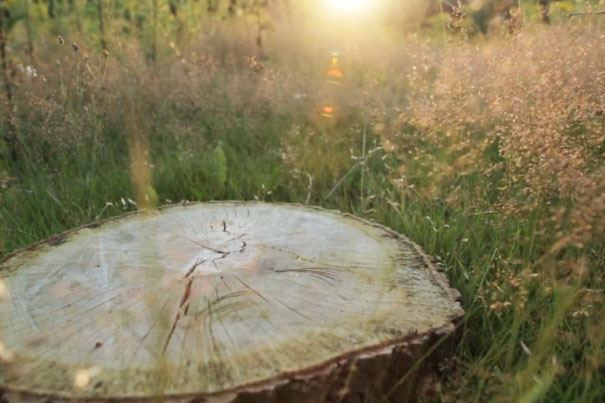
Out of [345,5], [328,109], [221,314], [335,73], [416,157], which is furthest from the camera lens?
[345,5]

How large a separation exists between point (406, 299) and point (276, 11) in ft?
20.1

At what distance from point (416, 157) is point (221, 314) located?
1.13 meters

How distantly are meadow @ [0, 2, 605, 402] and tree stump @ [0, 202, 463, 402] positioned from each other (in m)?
0.19

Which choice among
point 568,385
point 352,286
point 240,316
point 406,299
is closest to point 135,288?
point 240,316

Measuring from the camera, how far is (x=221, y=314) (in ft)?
3.94

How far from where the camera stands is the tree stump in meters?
1.03

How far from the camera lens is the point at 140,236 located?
64.1 inches

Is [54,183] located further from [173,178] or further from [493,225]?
[493,225]

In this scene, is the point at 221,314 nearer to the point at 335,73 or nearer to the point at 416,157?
the point at 416,157

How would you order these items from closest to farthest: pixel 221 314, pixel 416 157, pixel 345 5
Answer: pixel 221 314, pixel 416 157, pixel 345 5

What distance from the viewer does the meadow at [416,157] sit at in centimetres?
144

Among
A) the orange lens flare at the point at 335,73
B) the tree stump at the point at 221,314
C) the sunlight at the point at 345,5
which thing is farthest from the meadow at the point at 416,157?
the sunlight at the point at 345,5

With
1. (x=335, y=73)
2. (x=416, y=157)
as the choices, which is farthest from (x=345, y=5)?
(x=416, y=157)

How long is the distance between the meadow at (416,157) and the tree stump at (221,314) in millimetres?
189
